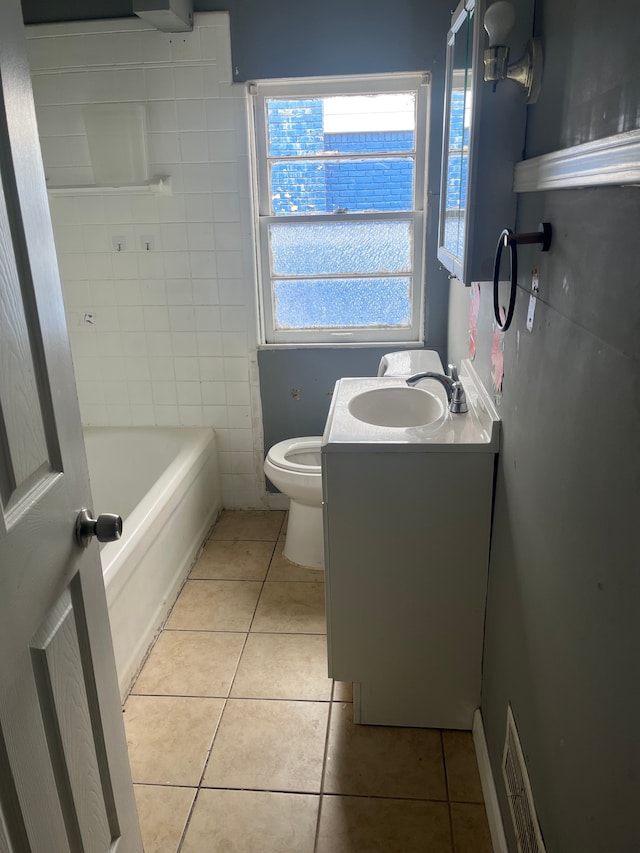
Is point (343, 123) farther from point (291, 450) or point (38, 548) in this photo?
→ point (38, 548)

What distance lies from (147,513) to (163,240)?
127 cm

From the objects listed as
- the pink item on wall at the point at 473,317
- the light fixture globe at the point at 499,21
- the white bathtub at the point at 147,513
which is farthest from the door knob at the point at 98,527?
the pink item on wall at the point at 473,317

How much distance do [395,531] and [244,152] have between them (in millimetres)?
1820

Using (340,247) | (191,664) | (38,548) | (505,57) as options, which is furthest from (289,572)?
(505,57)

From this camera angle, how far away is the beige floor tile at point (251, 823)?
5.00ft

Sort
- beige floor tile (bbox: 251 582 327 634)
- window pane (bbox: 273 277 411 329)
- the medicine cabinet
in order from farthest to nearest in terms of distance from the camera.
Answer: window pane (bbox: 273 277 411 329) → beige floor tile (bbox: 251 582 327 634) → the medicine cabinet

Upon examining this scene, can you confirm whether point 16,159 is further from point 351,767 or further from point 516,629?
point 351,767

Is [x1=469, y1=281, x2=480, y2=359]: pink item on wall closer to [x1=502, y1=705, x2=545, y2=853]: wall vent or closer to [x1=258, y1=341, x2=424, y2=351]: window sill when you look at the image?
[x1=258, y1=341, x2=424, y2=351]: window sill

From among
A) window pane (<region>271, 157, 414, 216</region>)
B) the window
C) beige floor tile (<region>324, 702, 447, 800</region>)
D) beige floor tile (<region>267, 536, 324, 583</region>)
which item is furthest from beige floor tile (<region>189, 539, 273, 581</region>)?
window pane (<region>271, 157, 414, 216</region>)

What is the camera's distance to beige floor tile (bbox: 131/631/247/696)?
2.04 meters

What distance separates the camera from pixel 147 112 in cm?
265

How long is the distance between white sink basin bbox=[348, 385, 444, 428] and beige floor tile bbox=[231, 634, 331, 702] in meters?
0.81

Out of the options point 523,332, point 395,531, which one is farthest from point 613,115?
point 395,531

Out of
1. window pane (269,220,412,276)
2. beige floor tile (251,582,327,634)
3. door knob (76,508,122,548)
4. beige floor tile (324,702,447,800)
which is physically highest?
window pane (269,220,412,276)
